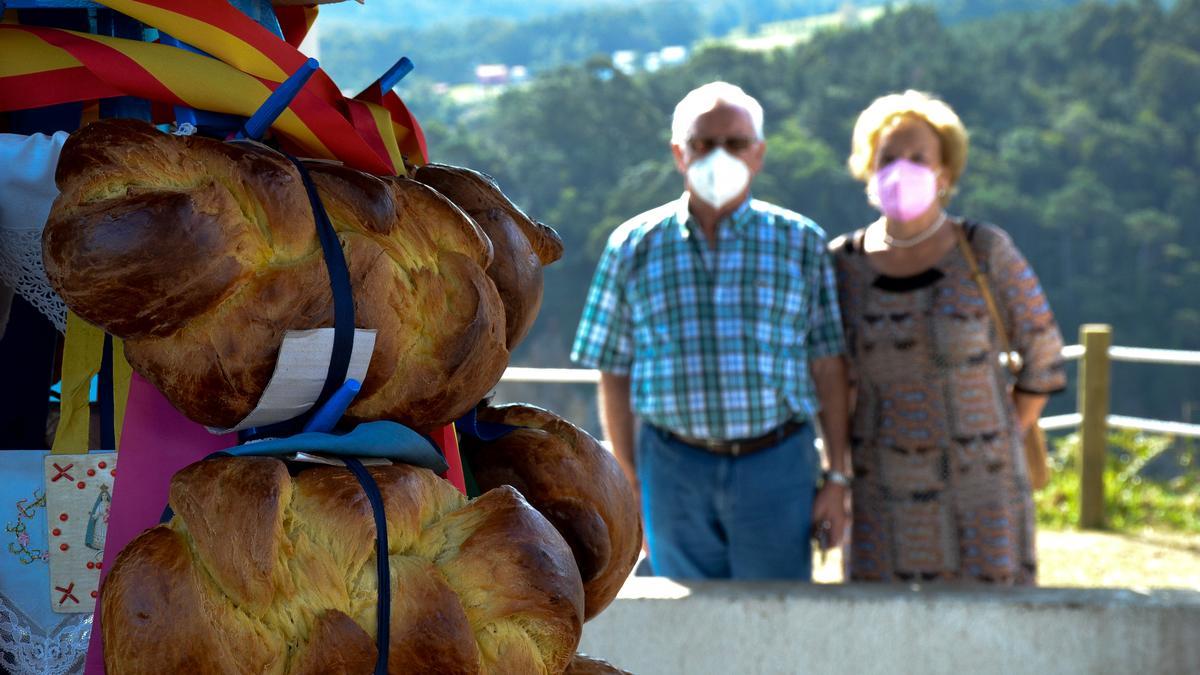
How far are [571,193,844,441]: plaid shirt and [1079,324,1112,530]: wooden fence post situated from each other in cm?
354

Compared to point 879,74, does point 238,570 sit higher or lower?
lower

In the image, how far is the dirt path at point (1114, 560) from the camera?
5727mm

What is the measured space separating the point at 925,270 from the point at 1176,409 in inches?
877

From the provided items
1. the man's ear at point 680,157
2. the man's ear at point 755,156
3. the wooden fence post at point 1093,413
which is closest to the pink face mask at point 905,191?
the man's ear at point 755,156

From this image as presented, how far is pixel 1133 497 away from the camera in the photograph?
23.0ft

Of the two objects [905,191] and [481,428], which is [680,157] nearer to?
[905,191]

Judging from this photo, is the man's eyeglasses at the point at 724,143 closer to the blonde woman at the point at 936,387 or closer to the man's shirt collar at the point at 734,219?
the man's shirt collar at the point at 734,219

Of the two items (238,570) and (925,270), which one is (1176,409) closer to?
(925,270)

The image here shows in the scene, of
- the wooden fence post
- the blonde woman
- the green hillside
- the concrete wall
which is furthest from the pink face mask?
the green hillside

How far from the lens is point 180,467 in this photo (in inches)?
41.8

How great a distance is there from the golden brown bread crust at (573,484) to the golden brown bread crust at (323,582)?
19cm

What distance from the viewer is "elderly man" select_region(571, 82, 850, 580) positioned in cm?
305

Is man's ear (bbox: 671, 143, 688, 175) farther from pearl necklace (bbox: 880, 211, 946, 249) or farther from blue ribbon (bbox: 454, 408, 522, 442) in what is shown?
blue ribbon (bbox: 454, 408, 522, 442)

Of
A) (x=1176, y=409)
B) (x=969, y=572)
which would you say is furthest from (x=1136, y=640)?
(x=1176, y=409)
